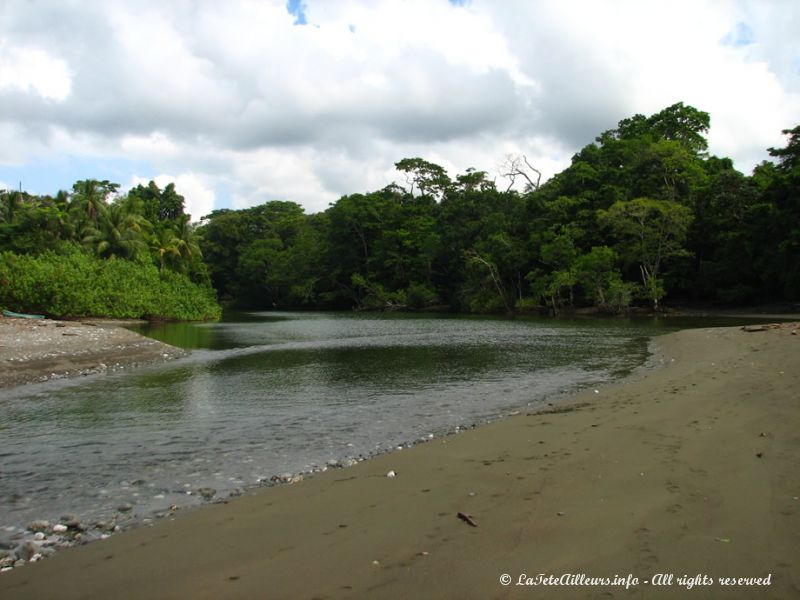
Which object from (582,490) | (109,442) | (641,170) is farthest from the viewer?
(641,170)

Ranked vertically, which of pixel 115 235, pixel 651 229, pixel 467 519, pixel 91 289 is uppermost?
pixel 115 235

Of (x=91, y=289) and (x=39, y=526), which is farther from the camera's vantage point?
(x=91, y=289)

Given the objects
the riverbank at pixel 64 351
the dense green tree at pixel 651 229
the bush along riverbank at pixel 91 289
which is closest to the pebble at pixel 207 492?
the riverbank at pixel 64 351

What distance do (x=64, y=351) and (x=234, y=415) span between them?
36.5ft

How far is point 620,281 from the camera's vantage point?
49.2 m

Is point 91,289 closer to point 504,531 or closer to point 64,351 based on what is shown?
point 64,351

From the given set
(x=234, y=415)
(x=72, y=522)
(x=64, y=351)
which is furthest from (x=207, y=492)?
(x=64, y=351)

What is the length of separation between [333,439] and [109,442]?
3.61m

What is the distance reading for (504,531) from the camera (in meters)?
4.09

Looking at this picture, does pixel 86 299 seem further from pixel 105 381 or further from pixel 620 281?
pixel 620 281

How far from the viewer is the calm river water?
21.8ft

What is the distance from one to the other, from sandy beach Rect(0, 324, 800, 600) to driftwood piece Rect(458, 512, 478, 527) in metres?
0.01

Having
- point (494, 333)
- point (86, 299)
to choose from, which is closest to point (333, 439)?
point (494, 333)

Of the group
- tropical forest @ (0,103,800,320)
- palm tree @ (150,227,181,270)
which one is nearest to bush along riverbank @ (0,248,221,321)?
tropical forest @ (0,103,800,320)
